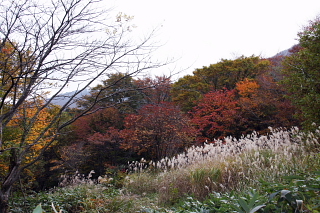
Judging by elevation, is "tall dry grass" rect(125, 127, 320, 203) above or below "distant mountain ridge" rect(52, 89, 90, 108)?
below

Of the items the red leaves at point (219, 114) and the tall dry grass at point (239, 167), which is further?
the red leaves at point (219, 114)

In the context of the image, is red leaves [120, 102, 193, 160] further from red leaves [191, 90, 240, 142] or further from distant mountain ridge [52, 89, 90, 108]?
distant mountain ridge [52, 89, 90, 108]

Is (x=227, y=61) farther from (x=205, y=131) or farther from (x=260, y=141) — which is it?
(x=260, y=141)

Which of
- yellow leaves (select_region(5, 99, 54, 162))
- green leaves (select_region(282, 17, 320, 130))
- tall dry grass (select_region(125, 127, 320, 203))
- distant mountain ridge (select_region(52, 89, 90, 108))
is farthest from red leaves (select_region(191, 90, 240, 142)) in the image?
distant mountain ridge (select_region(52, 89, 90, 108))

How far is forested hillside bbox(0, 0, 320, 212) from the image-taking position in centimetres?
285

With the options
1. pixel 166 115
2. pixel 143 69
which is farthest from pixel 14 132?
pixel 166 115

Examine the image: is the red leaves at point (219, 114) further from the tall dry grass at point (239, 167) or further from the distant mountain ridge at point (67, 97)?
the distant mountain ridge at point (67, 97)

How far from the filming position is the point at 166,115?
10.8m

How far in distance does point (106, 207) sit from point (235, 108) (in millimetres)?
10130

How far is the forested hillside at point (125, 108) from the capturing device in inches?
112

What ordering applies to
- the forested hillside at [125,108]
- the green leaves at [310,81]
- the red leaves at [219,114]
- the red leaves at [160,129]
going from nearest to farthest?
1. the forested hillside at [125,108]
2. the green leaves at [310,81]
3. the red leaves at [160,129]
4. the red leaves at [219,114]

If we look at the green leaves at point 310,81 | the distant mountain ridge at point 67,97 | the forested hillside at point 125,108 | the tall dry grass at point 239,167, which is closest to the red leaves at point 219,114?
the forested hillside at point 125,108

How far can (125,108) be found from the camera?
360cm

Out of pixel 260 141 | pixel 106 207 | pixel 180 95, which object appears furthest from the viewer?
pixel 180 95
